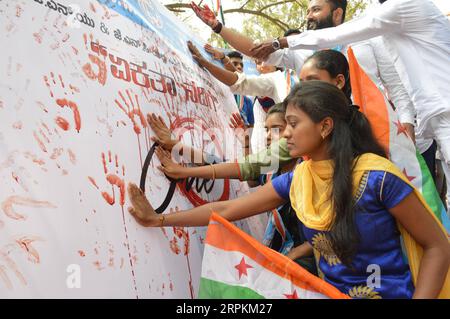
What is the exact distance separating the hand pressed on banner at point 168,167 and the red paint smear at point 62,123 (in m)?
0.50

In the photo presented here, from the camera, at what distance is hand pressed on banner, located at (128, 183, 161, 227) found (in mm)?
1502

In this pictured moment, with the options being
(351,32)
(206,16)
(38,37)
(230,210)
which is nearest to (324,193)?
→ (230,210)

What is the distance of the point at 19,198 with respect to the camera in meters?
1.12

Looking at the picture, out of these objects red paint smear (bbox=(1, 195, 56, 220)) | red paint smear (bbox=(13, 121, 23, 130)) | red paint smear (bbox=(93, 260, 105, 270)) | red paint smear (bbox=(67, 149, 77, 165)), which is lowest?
red paint smear (bbox=(93, 260, 105, 270))

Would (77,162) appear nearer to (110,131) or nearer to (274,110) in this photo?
(110,131)

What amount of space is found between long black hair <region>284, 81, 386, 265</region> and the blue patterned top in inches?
1.4

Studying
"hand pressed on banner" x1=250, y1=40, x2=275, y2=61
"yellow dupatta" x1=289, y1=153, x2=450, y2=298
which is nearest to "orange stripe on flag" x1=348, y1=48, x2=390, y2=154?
"yellow dupatta" x1=289, y1=153, x2=450, y2=298

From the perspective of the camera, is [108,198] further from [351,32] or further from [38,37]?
[351,32]

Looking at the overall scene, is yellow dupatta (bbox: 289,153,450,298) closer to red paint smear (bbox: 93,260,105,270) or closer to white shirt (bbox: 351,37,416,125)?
red paint smear (bbox: 93,260,105,270)

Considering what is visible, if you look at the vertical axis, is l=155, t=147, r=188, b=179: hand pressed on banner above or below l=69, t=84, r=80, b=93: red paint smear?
below

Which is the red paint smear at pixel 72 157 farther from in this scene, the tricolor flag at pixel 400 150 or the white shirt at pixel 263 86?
the white shirt at pixel 263 86

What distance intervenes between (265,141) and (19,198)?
1566 mm

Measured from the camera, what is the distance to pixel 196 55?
2605 millimetres
